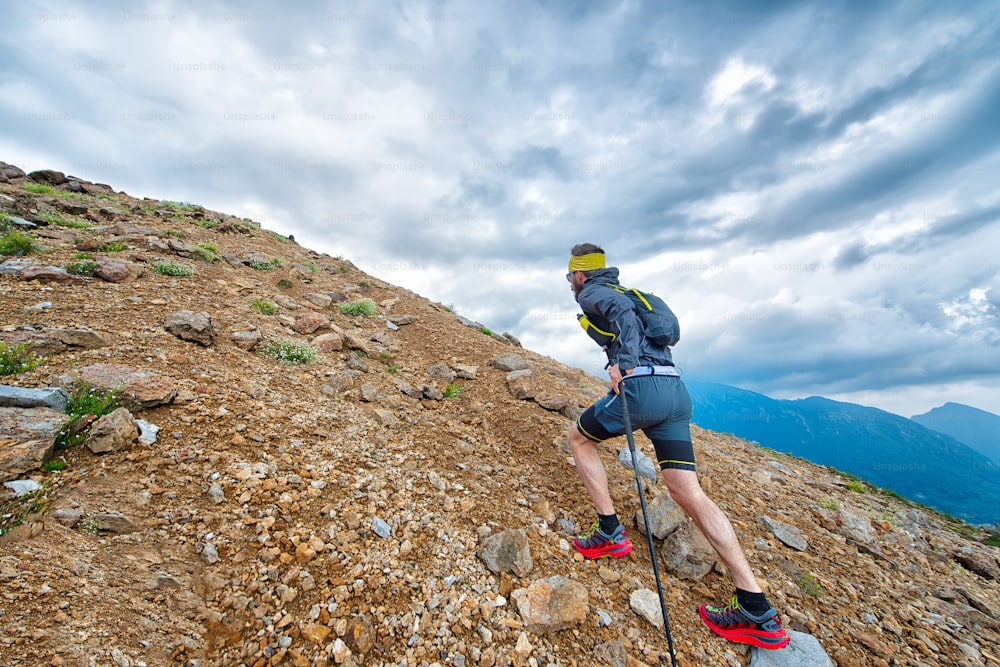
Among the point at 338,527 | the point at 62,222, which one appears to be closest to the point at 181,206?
the point at 62,222

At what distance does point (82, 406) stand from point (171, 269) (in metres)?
5.12

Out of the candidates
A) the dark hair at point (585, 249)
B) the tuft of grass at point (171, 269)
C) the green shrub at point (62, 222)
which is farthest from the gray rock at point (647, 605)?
the green shrub at point (62, 222)

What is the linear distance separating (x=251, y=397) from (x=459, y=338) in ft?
17.6

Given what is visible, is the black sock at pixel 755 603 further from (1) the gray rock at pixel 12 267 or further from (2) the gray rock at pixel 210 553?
(1) the gray rock at pixel 12 267

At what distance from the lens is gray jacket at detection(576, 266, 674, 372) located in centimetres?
377

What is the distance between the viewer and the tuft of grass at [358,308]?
396 inches

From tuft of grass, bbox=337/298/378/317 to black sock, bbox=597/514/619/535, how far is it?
809 cm

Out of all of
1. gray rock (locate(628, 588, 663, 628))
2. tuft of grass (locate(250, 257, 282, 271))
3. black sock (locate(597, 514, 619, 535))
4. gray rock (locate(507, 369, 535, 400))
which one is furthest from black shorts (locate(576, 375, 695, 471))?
tuft of grass (locate(250, 257, 282, 271))

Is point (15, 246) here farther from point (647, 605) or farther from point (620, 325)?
point (647, 605)

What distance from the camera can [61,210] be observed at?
11.6 meters

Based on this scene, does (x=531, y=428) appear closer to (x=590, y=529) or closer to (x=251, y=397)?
(x=590, y=529)

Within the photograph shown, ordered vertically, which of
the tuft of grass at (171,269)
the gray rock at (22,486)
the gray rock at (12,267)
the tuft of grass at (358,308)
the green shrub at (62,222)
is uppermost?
the green shrub at (62,222)

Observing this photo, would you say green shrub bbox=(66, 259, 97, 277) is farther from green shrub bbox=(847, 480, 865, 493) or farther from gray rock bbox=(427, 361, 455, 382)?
green shrub bbox=(847, 480, 865, 493)

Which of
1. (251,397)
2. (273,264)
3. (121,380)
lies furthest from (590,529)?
(273,264)
